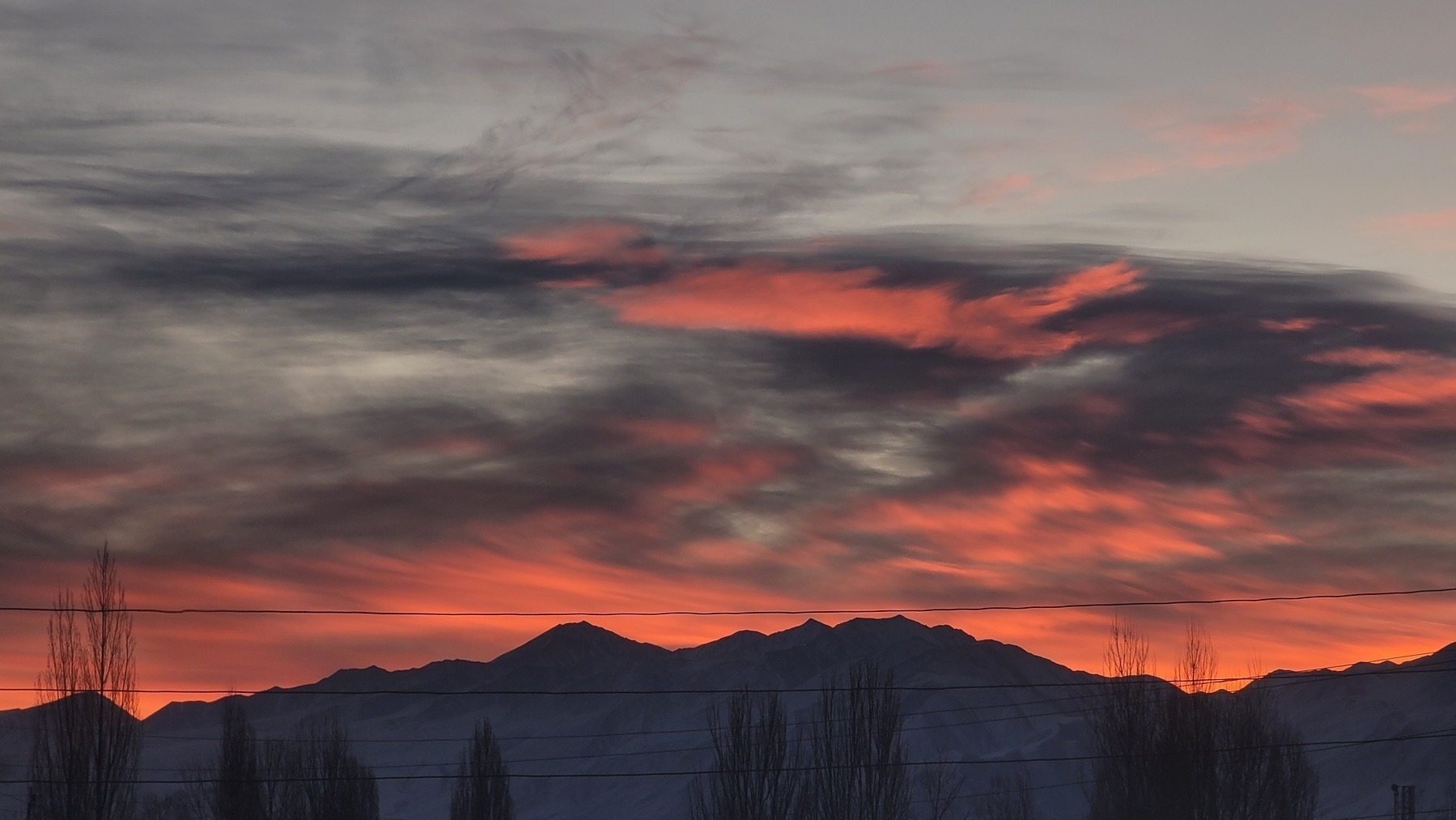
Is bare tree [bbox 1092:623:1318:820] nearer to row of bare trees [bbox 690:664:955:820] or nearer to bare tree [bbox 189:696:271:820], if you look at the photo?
row of bare trees [bbox 690:664:955:820]

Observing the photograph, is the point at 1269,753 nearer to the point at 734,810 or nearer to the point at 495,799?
the point at 734,810

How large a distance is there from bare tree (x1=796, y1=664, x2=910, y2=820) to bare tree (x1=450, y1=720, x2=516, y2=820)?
51.4 feet

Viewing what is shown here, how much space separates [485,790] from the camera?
3115 inches

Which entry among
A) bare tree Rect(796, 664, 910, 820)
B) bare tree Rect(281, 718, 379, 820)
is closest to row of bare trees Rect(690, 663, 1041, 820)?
bare tree Rect(796, 664, 910, 820)

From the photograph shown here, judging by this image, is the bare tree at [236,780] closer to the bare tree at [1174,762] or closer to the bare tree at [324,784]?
the bare tree at [324,784]

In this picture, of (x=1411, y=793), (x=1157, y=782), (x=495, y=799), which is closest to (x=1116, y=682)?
(x=1157, y=782)

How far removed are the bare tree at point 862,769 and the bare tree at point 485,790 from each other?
15.7m

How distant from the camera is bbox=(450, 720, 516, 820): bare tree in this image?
78.5 meters

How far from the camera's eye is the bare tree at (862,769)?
68562 mm

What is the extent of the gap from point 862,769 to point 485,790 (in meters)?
19.7

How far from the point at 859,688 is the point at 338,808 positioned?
23.1 metres

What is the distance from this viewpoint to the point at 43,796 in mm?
47375

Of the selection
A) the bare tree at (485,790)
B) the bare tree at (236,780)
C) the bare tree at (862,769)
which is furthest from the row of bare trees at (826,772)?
the bare tree at (236,780)

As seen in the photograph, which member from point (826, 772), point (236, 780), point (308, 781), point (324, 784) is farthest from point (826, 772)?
point (308, 781)
